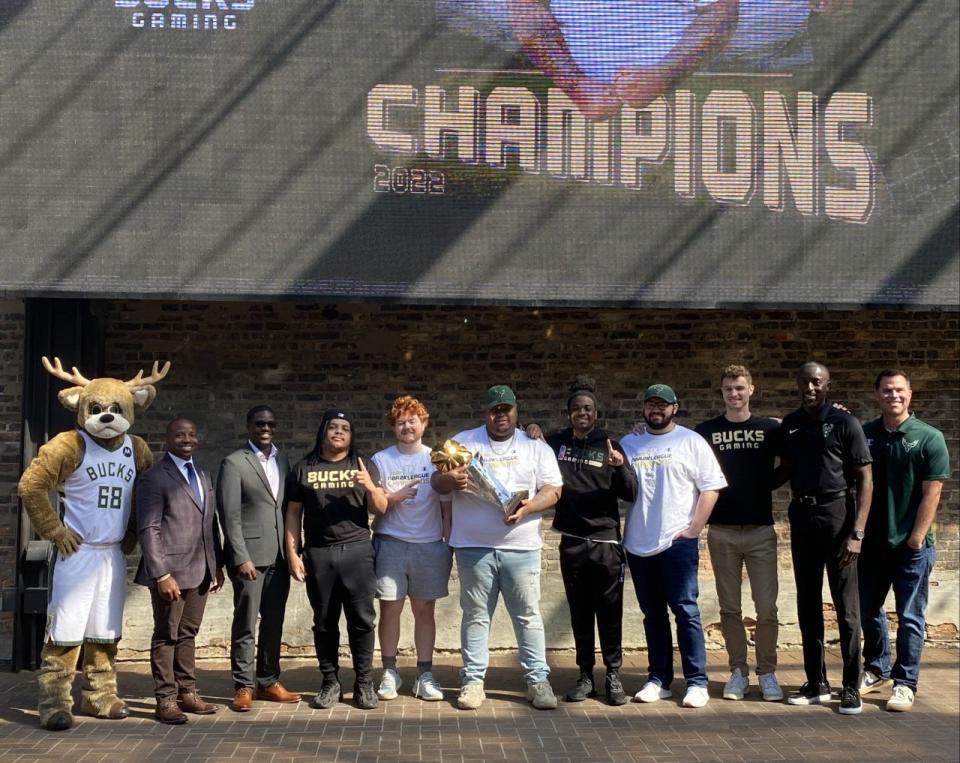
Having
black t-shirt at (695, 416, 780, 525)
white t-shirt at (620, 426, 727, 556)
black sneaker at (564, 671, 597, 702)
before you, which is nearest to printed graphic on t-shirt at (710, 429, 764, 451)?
black t-shirt at (695, 416, 780, 525)

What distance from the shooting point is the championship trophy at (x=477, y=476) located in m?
6.52

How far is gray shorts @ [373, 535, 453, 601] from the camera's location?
6766mm

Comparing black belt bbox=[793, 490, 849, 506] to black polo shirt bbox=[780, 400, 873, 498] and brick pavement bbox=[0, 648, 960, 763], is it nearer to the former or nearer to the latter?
black polo shirt bbox=[780, 400, 873, 498]

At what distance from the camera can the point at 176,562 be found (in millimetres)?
6430

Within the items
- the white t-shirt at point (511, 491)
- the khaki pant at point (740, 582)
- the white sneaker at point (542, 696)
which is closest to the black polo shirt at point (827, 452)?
the khaki pant at point (740, 582)

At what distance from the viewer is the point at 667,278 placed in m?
7.14

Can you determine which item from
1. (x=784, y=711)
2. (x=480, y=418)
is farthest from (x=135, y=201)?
(x=784, y=711)

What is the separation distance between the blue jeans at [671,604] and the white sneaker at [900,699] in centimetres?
109

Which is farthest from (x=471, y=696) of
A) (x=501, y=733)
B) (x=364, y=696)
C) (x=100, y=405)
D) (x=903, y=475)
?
(x=903, y=475)

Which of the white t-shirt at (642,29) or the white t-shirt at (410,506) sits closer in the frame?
the white t-shirt at (410,506)

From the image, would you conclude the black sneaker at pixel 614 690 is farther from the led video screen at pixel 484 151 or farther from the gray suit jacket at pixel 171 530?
the gray suit jacket at pixel 171 530

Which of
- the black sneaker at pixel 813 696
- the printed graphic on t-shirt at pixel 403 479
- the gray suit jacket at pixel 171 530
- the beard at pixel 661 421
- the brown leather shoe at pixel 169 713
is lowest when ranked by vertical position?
the black sneaker at pixel 813 696

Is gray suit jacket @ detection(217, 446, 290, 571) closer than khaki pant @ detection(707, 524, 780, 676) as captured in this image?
Yes

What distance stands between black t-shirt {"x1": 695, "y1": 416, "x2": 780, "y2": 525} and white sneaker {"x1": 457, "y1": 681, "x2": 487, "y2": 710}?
1787 millimetres
